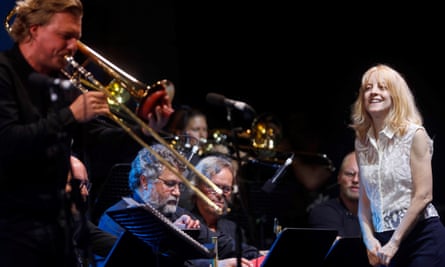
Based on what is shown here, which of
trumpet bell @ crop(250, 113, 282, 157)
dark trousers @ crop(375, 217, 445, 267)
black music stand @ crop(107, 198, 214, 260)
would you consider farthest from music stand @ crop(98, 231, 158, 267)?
trumpet bell @ crop(250, 113, 282, 157)

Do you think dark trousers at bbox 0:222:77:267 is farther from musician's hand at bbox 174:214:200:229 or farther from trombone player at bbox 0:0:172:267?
musician's hand at bbox 174:214:200:229

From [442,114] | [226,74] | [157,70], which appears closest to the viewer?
[157,70]

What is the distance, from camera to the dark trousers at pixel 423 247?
360cm

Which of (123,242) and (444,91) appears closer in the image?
(123,242)

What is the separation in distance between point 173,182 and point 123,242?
1127mm

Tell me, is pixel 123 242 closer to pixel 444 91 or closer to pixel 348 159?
pixel 348 159

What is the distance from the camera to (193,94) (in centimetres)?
726

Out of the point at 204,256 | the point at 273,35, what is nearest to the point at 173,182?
the point at 204,256

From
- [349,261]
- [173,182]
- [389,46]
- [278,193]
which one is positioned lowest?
[278,193]

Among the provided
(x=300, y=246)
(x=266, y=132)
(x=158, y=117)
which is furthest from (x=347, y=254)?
(x=266, y=132)

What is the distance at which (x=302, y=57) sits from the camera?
25.3 feet

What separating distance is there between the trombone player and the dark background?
12.6ft

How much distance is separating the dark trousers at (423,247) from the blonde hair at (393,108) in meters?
0.51

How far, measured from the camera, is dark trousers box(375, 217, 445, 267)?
3.60 m
